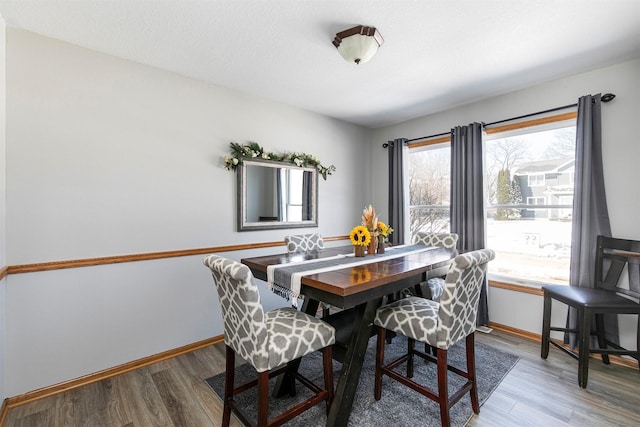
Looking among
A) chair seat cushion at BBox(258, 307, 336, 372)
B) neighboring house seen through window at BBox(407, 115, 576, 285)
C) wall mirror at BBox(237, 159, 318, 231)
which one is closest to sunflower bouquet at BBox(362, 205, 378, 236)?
chair seat cushion at BBox(258, 307, 336, 372)

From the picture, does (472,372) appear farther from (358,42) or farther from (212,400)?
(358,42)

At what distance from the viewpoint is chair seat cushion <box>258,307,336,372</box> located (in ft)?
4.76

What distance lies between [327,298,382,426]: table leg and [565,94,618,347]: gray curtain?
6.78 feet

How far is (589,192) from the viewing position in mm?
2451

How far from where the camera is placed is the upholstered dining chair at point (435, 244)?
2.60 meters

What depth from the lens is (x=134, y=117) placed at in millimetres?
2344

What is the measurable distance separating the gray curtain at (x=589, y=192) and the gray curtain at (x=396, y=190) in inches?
70.5

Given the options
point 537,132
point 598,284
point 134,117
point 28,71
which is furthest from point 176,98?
point 598,284

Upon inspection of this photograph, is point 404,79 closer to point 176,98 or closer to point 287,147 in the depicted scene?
point 287,147

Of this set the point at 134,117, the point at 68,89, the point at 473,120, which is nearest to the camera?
the point at 68,89

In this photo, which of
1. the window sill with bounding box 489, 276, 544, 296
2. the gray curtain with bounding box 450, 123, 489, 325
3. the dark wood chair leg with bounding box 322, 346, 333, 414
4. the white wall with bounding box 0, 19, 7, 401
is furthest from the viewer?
the gray curtain with bounding box 450, 123, 489, 325

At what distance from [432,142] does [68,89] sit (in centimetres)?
365

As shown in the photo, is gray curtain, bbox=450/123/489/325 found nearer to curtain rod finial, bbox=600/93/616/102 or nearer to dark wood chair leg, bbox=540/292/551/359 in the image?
dark wood chair leg, bbox=540/292/551/359

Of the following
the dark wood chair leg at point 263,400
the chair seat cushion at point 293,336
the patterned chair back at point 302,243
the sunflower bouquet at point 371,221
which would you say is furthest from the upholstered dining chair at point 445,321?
the patterned chair back at point 302,243
